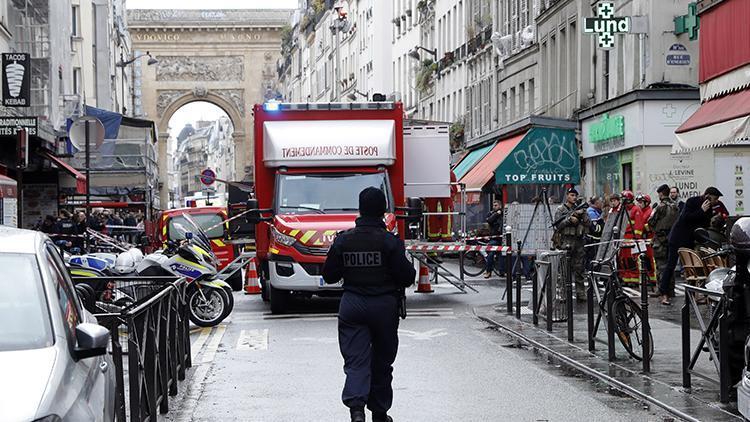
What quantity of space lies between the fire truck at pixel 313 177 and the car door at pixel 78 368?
1231 centimetres

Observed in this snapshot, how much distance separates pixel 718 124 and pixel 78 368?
1299cm

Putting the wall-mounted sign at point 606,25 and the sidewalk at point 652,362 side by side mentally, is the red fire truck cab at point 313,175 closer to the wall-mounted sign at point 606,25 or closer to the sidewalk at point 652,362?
the sidewalk at point 652,362

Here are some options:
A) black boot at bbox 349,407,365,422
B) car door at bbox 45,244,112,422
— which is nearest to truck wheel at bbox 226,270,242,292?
black boot at bbox 349,407,365,422

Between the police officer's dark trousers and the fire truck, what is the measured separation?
10.5 metres

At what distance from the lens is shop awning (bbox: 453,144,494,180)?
45175 mm

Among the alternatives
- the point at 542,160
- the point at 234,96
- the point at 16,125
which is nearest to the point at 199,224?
the point at 16,125

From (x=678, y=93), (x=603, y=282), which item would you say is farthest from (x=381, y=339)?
(x=678, y=93)

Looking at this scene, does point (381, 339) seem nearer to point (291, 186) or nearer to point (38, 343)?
point (38, 343)

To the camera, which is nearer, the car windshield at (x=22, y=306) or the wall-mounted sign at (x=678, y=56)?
the car windshield at (x=22, y=306)

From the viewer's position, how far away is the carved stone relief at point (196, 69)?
387ft

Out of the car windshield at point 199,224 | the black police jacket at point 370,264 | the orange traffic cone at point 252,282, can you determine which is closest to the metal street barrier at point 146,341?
the black police jacket at point 370,264

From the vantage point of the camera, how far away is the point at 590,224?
2250 centimetres

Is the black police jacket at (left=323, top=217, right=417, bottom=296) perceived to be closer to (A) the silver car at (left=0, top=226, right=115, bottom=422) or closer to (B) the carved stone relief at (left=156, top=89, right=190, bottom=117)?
(A) the silver car at (left=0, top=226, right=115, bottom=422)

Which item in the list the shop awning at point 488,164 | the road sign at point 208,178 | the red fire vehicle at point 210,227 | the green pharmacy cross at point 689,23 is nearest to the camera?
the green pharmacy cross at point 689,23
